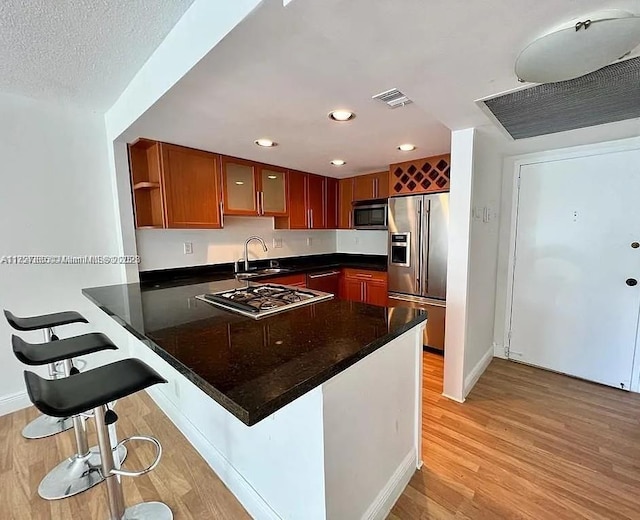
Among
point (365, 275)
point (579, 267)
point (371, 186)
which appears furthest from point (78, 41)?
point (579, 267)

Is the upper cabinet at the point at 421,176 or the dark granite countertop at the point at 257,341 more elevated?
the upper cabinet at the point at 421,176

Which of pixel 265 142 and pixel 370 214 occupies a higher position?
pixel 265 142

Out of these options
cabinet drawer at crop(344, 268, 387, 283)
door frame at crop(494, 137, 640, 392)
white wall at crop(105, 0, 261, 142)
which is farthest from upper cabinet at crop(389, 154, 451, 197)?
white wall at crop(105, 0, 261, 142)

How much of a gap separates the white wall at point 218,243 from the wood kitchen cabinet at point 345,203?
0.44 m

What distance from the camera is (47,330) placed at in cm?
189

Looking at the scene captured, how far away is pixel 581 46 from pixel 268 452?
197 cm

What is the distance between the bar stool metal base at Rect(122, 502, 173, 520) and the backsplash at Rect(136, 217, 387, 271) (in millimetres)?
1889

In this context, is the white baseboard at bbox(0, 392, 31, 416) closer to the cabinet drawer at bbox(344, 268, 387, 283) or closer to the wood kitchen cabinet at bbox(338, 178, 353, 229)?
the cabinet drawer at bbox(344, 268, 387, 283)

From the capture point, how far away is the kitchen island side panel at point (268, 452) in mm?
1018

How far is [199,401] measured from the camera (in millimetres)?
1723

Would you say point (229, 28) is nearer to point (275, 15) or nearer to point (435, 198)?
point (275, 15)

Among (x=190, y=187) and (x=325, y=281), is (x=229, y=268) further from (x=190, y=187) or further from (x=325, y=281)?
(x=325, y=281)

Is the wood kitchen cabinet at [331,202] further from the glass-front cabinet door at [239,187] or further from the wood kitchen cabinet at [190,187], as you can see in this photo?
the wood kitchen cabinet at [190,187]

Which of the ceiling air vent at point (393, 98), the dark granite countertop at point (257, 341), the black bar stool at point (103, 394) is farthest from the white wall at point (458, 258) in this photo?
the black bar stool at point (103, 394)
